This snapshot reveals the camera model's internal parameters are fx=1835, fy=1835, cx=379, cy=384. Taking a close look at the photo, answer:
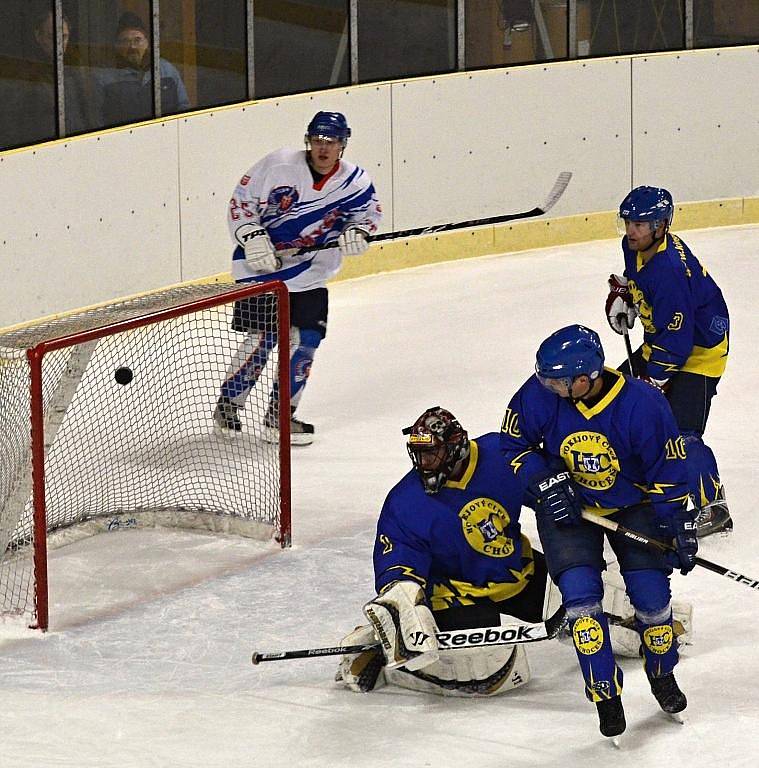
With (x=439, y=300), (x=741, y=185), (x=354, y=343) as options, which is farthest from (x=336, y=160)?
(x=741, y=185)

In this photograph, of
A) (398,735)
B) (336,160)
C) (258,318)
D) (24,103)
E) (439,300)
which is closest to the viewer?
(398,735)

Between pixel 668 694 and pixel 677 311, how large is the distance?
57.7 inches

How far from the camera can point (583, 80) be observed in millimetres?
9734

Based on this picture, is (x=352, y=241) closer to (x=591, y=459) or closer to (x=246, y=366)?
(x=246, y=366)

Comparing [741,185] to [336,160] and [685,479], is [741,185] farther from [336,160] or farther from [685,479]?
[685,479]

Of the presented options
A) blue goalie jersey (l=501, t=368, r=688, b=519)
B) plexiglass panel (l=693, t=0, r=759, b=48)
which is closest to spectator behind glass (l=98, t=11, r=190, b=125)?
plexiglass panel (l=693, t=0, r=759, b=48)

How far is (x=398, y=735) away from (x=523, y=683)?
Answer: 0.41 meters

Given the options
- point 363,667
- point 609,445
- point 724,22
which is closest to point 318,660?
point 363,667

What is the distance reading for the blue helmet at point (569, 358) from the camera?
400 centimetres

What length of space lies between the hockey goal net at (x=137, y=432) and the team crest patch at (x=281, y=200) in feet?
1.53

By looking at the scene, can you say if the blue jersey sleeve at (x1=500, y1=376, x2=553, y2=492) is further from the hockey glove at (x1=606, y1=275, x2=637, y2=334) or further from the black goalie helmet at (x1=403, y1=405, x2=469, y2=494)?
the hockey glove at (x1=606, y1=275, x2=637, y2=334)

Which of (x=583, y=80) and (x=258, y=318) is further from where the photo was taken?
(x=583, y=80)

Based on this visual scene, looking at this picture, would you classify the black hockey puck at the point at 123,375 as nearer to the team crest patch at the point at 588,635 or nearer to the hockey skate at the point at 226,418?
the hockey skate at the point at 226,418

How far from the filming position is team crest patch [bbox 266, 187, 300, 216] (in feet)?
21.2
